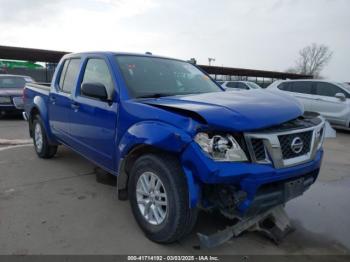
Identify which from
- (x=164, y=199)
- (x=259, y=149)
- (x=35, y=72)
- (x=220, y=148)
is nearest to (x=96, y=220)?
(x=164, y=199)

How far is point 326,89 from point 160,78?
27.9ft

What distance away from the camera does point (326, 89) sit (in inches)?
423

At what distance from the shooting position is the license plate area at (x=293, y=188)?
9.22ft

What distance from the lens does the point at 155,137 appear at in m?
2.86

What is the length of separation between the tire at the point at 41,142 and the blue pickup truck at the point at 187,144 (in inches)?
78.0

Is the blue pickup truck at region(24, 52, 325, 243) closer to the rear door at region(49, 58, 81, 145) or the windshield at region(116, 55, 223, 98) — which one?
the windshield at region(116, 55, 223, 98)

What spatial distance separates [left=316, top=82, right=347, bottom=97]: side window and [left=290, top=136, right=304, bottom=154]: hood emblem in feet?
28.6

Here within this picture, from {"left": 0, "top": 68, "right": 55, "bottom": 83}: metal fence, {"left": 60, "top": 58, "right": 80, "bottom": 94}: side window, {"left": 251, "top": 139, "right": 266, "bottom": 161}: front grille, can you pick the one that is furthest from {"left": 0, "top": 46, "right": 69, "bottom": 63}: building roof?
{"left": 251, "top": 139, "right": 266, "bottom": 161}: front grille

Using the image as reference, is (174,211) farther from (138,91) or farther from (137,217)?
(138,91)

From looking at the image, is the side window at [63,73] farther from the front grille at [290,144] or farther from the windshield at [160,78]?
the front grille at [290,144]

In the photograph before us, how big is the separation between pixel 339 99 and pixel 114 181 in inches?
326

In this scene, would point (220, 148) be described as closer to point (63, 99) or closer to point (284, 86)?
point (63, 99)

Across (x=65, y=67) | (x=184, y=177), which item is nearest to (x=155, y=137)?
(x=184, y=177)

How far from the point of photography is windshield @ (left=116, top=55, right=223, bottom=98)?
144 inches
